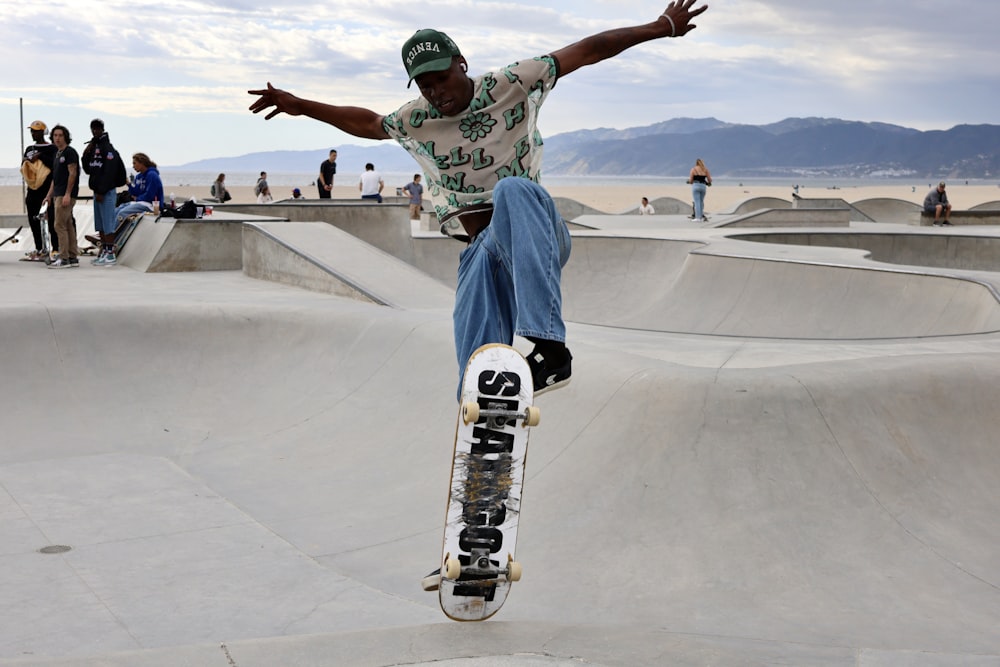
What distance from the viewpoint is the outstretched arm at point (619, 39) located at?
396 centimetres

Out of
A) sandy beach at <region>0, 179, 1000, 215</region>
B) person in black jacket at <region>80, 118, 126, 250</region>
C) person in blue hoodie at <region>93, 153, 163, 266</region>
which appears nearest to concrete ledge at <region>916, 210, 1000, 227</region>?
sandy beach at <region>0, 179, 1000, 215</region>

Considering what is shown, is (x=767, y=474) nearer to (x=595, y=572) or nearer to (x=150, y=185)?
(x=595, y=572)

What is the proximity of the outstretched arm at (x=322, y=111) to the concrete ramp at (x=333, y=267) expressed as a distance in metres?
5.42

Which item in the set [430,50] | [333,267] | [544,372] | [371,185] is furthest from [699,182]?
[544,372]

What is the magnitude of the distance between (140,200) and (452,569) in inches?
493

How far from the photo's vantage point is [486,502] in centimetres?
355

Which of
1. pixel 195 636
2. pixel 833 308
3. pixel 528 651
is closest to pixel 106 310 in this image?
pixel 195 636

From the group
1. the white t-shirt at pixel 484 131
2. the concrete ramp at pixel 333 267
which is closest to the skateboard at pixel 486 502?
the white t-shirt at pixel 484 131

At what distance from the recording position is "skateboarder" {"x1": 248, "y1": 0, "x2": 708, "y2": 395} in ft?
11.5

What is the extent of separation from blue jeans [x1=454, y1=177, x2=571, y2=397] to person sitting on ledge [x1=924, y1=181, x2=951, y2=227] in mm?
23100

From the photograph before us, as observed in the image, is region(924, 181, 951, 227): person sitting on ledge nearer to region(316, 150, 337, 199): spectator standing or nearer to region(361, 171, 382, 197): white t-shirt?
region(361, 171, 382, 197): white t-shirt

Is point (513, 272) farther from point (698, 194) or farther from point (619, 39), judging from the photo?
point (698, 194)

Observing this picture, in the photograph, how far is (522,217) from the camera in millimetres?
3508

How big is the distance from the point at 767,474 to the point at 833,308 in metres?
7.20
